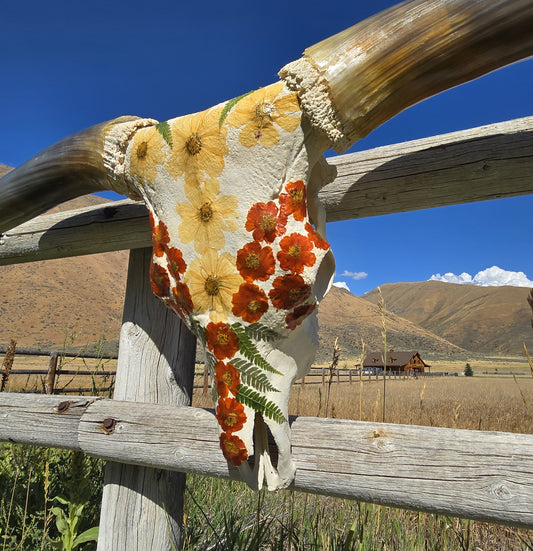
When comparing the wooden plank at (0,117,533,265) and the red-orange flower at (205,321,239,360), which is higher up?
the wooden plank at (0,117,533,265)

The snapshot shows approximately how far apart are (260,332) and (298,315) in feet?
0.32

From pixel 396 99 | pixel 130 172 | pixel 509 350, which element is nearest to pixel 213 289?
pixel 130 172

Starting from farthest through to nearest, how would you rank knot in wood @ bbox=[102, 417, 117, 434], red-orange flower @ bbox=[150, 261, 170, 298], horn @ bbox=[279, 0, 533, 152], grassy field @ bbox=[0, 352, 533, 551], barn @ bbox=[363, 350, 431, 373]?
barn @ bbox=[363, 350, 431, 373] → grassy field @ bbox=[0, 352, 533, 551] → knot in wood @ bbox=[102, 417, 117, 434] → red-orange flower @ bbox=[150, 261, 170, 298] → horn @ bbox=[279, 0, 533, 152]

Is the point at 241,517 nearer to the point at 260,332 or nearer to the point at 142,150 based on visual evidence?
the point at 260,332

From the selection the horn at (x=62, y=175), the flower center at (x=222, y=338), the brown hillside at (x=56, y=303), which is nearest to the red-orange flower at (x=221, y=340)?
the flower center at (x=222, y=338)

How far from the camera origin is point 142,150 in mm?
1235

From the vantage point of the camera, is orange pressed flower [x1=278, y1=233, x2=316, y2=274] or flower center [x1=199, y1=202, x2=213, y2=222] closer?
orange pressed flower [x1=278, y1=233, x2=316, y2=274]

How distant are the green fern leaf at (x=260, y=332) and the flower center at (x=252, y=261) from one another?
0.13 metres

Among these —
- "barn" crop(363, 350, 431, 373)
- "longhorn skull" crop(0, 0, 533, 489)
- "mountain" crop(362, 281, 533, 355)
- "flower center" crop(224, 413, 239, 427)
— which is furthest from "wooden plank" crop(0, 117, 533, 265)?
"mountain" crop(362, 281, 533, 355)

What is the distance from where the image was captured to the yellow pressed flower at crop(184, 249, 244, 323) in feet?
3.45

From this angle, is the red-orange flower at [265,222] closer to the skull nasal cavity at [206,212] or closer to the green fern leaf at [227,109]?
the skull nasal cavity at [206,212]

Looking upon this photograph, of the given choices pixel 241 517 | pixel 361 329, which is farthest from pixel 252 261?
pixel 361 329

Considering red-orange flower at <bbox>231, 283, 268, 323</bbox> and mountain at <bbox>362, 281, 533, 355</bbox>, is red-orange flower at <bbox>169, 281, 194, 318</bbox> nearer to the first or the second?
red-orange flower at <bbox>231, 283, 268, 323</bbox>

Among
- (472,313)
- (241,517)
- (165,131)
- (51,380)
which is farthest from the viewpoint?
(472,313)
